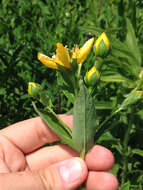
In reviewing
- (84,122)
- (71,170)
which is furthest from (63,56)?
(71,170)

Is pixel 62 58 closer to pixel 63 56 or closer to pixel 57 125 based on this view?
pixel 63 56

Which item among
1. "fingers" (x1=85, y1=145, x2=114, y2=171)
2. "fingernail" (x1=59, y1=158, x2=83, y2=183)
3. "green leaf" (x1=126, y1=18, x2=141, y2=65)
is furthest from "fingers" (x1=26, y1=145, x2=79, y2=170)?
"green leaf" (x1=126, y1=18, x2=141, y2=65)

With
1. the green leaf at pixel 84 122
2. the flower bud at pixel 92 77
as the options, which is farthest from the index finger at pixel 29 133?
the flower bud at pixel 92 77

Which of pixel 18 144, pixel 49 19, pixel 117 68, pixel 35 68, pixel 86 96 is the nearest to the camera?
pixel 86 96

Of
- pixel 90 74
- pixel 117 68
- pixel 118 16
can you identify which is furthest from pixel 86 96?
pixel 118 16

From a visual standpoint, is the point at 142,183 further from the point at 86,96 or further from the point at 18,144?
the point at 86,96
